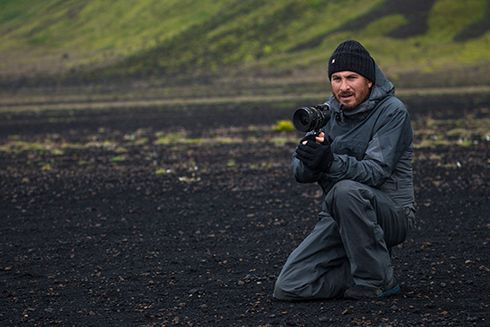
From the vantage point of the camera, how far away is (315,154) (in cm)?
696

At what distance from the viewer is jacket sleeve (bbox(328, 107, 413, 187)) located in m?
7.16

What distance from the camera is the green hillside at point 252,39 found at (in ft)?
209

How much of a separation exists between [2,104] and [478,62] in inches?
1133

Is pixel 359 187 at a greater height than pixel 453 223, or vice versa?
pixel 359 187

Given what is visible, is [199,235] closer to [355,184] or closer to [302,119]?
[355,184]

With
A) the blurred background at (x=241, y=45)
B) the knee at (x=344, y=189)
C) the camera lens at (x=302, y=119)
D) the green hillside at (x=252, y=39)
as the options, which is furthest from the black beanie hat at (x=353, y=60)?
the green hillside at (x=252, y=39)

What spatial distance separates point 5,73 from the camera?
72000 mm

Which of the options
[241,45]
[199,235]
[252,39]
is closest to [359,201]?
[199,235]

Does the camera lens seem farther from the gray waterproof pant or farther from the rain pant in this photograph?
the gray waterproof pant

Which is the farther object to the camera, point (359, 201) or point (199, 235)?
point (199, 235)

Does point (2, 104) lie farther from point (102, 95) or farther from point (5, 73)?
point (5, 73)

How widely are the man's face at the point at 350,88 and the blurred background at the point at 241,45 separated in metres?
Result: 37.2

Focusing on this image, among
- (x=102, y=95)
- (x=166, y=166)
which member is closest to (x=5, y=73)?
(x=102, y=95)

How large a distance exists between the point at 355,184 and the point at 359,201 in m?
0.14
